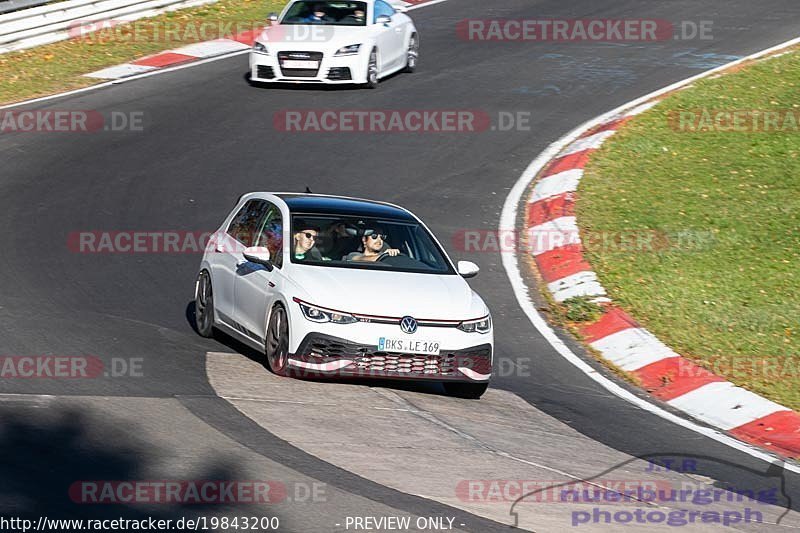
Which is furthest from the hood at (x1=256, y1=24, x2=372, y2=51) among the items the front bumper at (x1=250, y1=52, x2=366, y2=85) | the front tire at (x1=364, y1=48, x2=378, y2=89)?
the front tire at (x1=364, y1=48, x2=378, y2=89)

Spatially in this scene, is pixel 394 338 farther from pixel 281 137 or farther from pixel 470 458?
pixel 281 137

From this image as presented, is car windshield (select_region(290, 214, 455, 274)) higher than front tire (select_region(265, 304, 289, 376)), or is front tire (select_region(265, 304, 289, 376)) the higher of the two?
car windshield (select_region(290, 214, 455, 274))

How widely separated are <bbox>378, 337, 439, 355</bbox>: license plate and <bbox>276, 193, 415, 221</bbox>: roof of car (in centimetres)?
184

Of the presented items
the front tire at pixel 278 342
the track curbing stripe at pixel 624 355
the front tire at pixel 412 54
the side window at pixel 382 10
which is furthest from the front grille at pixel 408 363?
the front tire at pixel 412 54

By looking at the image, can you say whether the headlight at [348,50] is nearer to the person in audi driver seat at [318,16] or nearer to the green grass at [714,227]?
the person in audi driver seat at [318,16]

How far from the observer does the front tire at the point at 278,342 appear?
10.5 metres

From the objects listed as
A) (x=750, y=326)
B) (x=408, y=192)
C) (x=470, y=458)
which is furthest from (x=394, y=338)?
(x=408, y=192)

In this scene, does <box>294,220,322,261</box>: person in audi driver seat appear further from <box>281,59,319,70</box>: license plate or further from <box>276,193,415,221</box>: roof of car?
<box>281,59,319,70</box>: license plate

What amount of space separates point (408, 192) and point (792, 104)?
6.53 m

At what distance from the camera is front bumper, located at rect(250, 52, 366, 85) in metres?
21.3

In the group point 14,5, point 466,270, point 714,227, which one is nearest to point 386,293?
point 466,270

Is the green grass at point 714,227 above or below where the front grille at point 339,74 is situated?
below

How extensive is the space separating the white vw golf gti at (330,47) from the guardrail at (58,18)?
4.22 metres

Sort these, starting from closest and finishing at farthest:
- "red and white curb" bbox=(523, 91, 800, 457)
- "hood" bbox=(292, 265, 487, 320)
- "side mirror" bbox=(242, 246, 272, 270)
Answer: "hood" bbox=(292, 265, 487, 320)
"red and white curb" bbox=(523, 91, 800, 457)
"side mirror" bbox=(242, 246, 272, 270)
